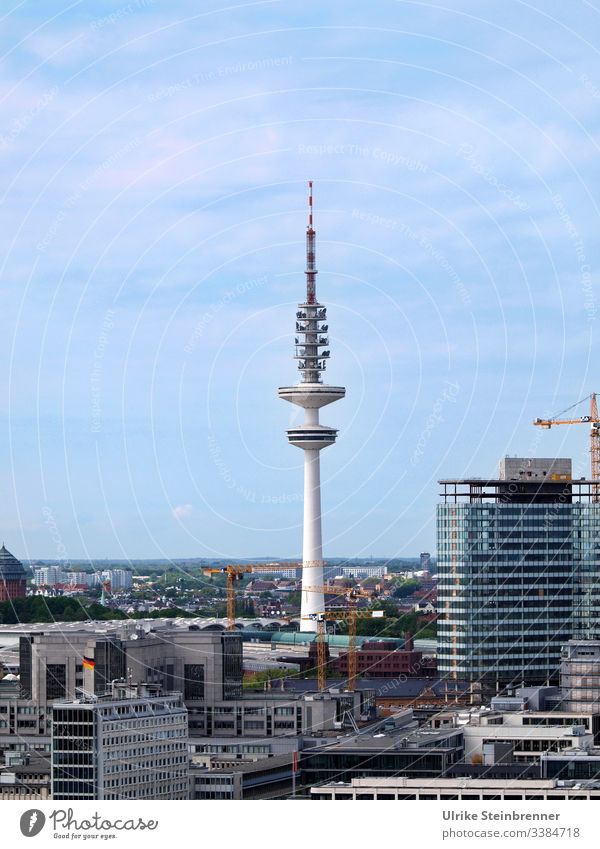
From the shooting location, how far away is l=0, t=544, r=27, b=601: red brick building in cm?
14950

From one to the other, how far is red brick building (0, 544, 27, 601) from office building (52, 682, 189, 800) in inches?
3900

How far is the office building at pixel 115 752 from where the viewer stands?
46.4 meters

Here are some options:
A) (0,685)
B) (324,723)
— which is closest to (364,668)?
(0,685)

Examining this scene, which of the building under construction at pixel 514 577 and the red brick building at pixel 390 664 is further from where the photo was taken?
the red brick building at pixel 390 664

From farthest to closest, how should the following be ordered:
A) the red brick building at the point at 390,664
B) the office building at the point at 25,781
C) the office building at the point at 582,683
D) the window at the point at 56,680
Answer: the red brick building at the point at 390,664 < the window at the point at 56,680 < the office building at the point at 582,683 < the office building at the point at 25,781

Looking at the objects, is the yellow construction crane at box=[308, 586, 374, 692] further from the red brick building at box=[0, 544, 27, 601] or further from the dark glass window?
the red brick building at box=[0, 544, 27, 601]

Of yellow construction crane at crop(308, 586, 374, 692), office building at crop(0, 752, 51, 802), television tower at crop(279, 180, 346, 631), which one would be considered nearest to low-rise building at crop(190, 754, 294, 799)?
office building at crop(0, 752, 51, 802)

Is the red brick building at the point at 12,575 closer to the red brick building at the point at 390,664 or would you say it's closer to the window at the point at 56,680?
the red brick building at the point at 390,664

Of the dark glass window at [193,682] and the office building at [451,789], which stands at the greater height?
the dark glass window at [193,682]

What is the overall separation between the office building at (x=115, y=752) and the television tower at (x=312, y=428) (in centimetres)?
7195

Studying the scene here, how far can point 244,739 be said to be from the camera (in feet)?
190

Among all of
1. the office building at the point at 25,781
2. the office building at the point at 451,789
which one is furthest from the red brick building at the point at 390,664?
the office building at the point at 451,789
